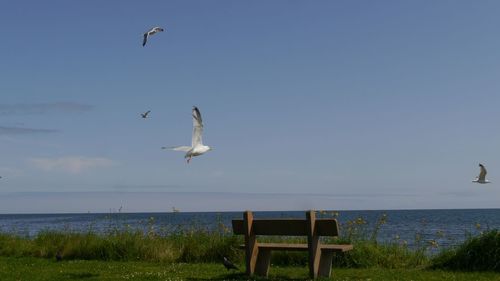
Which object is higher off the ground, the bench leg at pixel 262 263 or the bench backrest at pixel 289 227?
the bench backrest at pixel 289 227

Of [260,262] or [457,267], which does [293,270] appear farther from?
[457,267]

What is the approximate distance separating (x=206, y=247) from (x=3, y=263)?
5633 millimetres

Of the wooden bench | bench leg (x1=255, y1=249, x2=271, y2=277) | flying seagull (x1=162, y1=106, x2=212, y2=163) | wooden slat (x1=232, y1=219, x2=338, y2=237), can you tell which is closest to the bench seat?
the wooden bench

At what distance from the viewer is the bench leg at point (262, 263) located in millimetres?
13422

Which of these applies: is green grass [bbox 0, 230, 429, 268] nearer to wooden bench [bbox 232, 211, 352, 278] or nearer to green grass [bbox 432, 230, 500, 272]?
green grass [bbox 432, 230, 500, 272]

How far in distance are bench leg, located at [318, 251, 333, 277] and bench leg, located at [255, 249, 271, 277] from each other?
1227 mm

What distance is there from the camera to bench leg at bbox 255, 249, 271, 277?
13.4 m

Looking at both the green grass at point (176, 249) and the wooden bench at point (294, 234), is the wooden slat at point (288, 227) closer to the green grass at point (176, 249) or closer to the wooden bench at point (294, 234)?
the wooden bench at point (294, 234)

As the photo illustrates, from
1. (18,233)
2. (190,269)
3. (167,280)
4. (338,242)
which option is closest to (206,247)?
(190,269)

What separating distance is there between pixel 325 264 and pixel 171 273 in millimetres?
3664

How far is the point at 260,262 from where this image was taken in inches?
531

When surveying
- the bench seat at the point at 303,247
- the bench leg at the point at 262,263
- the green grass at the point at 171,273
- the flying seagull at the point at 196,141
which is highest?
the flying seagull at the point at 196,141

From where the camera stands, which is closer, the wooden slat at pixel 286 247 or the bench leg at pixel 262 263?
the wooden slat at pixel 286 247

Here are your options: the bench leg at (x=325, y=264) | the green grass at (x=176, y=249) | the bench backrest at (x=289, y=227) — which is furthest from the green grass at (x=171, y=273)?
the bench backrest at (x=289, y=227)
